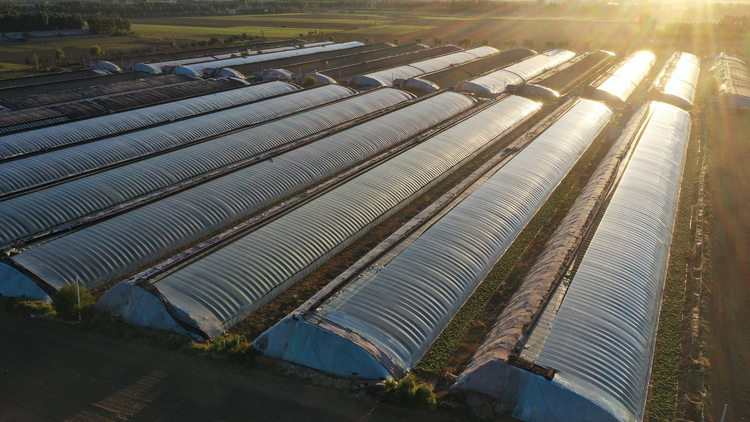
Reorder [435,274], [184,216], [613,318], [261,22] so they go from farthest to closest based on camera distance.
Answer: [261,22] → [184,216] → [435,274] → [613,318]

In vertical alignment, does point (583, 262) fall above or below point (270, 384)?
above

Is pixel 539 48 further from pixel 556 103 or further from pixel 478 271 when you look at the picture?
pixel 478 271

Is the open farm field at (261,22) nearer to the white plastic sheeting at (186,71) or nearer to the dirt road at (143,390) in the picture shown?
the white plastic sheeting at (186,71)

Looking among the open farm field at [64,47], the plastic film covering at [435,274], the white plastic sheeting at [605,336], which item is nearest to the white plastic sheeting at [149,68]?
the open farm field at [64,47]

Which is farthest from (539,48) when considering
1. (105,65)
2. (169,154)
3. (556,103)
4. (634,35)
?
(169,154)

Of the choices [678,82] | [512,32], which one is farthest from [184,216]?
[512,32]

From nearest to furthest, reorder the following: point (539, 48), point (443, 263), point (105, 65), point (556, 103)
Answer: point (443, 263) → point (556, 103) → point (105, 65) → point (539, 48)

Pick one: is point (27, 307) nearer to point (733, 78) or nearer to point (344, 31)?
point (733, 78)
